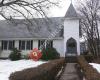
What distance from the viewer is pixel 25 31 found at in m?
37.7

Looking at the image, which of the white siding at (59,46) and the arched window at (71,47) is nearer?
the arched window at (71,47)

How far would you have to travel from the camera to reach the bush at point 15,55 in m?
33.8

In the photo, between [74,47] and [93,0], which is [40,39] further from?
[93,0]

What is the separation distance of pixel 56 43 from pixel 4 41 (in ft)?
26.8

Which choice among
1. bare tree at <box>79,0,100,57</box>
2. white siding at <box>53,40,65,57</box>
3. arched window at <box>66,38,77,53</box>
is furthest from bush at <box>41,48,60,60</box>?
bare tree at <box>79,0,100,57</box>

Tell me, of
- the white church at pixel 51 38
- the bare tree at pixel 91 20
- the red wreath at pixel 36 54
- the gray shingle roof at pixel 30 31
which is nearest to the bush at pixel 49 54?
the red wreath at pixel 36 54

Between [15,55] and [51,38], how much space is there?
5.74 meters

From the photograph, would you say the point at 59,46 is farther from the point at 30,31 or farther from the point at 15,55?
the point at 15,55

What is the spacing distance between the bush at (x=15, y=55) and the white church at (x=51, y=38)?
5.01 ft

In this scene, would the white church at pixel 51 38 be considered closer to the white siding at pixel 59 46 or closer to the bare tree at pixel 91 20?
the white siding at pixel 59 46

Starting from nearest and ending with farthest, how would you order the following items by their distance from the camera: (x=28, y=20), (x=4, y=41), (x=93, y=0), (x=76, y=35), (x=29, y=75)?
(x=29, y=75) < (x=28, y=20) < (x=76, y=35) < (x=4, y=41) < (x=93, y=0)

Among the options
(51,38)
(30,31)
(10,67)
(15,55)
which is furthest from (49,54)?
(10,67)

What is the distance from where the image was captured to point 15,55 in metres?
34.2

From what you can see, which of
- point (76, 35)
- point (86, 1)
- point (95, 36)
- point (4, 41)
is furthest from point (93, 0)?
point (4, 41)
